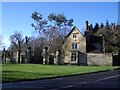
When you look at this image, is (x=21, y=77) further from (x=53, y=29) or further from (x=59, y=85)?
(x=53, y=29)

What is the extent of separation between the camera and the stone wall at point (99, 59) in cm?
7600

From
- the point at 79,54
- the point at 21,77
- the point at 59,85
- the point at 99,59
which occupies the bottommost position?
the point at 59,85

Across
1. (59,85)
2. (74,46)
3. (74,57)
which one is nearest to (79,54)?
(74,57)

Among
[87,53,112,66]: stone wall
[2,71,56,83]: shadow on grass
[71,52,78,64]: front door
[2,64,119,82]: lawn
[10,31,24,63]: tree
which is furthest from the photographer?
[10,31,24,63]: tree

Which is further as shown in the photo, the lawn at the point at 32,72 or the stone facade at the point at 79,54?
the stone facade at the point at 79,54

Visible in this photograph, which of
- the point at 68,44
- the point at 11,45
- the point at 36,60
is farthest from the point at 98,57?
the point at 11,45

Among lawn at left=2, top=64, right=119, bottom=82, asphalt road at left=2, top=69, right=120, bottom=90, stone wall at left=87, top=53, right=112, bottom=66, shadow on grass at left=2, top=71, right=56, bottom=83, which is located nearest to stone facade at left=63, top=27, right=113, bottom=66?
stone wall at left=87, top=53, right=112, bottom=66

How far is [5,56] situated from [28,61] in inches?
362

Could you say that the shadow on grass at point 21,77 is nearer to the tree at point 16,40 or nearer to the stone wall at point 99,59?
the stone wall at point 99,59

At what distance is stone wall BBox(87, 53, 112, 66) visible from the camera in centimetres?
7600

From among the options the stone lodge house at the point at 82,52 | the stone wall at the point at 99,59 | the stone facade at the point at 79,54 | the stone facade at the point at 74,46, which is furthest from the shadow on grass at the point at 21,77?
the stone facade at the point at 74,46

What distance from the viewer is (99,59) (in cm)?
7750

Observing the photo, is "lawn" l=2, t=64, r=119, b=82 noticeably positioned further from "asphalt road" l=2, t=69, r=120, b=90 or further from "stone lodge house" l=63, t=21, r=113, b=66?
"stone lodge house" l=63, t=21, r=113, b=66

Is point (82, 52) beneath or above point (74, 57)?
above
